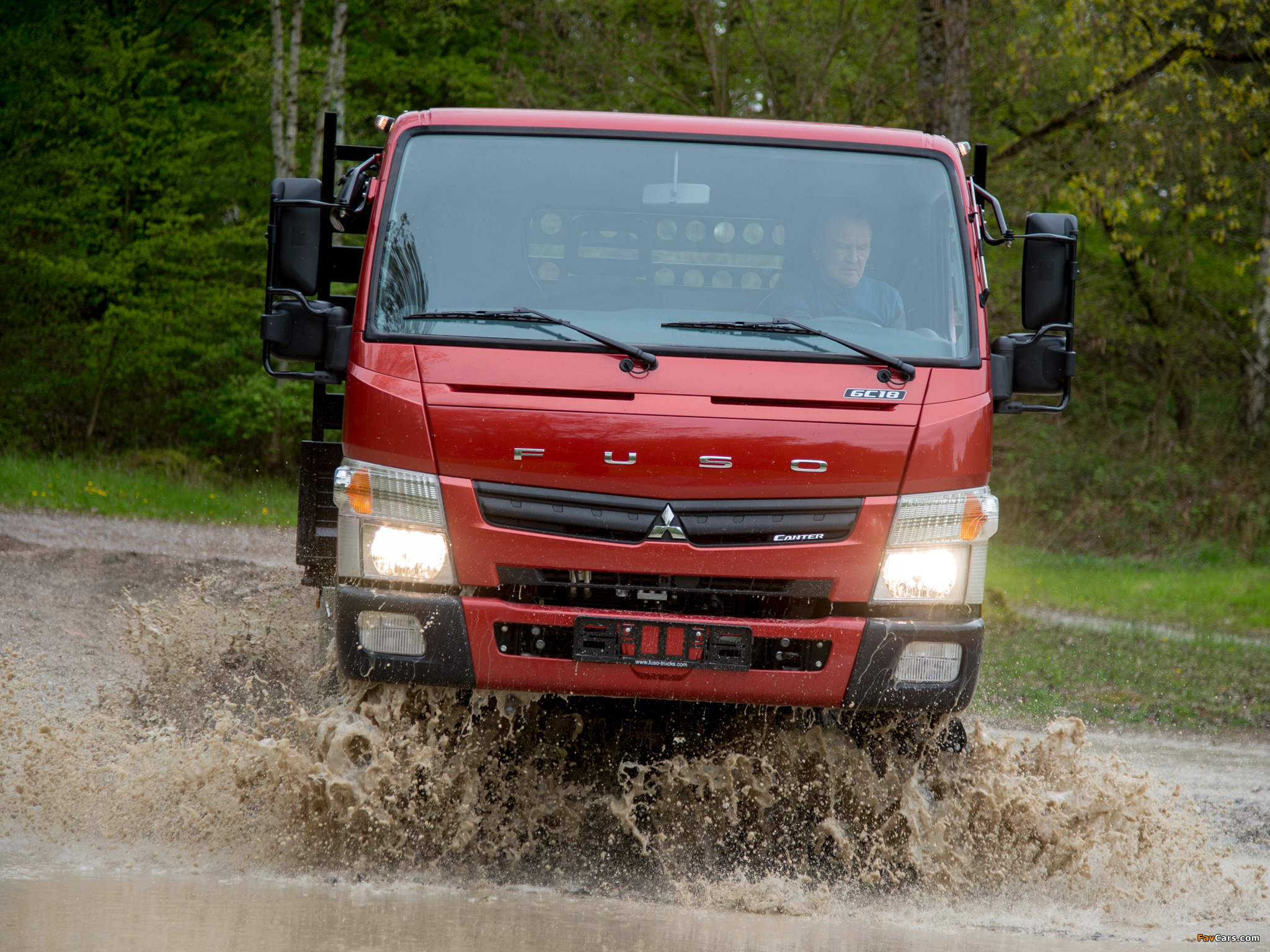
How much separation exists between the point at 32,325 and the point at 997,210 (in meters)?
20.5

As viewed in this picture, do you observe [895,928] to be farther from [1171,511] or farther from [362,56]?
[362,56]

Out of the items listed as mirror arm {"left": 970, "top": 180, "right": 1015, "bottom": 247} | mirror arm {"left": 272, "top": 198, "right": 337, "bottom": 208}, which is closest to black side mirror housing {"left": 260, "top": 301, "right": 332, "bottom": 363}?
mirror arm {"left": 272, "top": 198, "right": 337, "bottom": 208}

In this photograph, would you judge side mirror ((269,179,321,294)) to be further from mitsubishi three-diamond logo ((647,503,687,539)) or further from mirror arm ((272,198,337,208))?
mitsubishi three-diamond logo ((647,503,687,539))

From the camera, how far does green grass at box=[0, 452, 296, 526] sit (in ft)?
50.2

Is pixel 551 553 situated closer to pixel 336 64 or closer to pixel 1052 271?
pixel 1052 271

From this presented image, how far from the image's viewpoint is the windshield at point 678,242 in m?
4.73

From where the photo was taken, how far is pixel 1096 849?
516 cm

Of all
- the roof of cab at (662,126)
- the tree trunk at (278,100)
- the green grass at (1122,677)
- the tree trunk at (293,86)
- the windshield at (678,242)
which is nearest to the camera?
the windshield at (678,242)

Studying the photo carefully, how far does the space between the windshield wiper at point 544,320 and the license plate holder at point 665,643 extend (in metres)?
0.85

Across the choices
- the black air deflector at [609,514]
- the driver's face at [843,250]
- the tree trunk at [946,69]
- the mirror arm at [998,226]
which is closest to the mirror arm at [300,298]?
the black air deflector at [609,514]

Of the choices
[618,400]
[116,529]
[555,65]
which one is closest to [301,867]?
[618,400]

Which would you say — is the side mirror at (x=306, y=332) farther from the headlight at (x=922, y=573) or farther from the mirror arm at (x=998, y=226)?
the mirror arm at (x=998, y=226)

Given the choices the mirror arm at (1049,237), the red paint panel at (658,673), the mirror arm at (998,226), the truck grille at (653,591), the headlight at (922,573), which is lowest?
the red paint panel at (658,673)

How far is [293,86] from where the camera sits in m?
19.6
